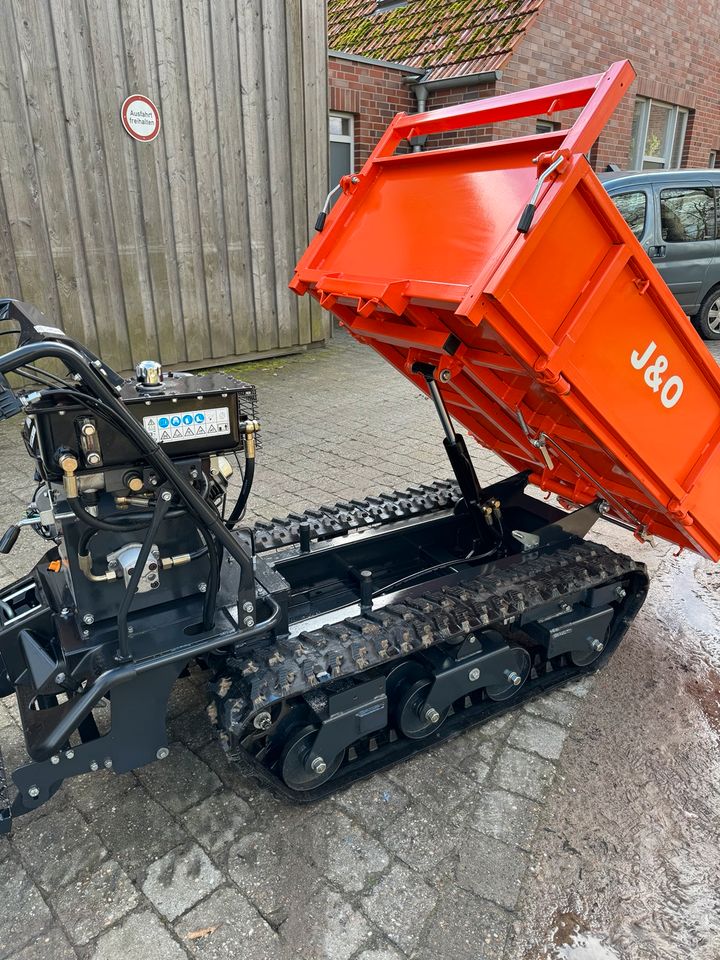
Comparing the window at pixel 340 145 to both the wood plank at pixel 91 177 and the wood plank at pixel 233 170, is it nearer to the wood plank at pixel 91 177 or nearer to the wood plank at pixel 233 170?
the wood plank at pixel 233 170

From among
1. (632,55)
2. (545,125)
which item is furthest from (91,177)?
(632,55)

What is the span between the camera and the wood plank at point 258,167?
7.82 m

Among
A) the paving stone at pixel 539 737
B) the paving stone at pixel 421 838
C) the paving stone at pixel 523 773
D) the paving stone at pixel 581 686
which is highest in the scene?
the paving stone at pixel 421 838

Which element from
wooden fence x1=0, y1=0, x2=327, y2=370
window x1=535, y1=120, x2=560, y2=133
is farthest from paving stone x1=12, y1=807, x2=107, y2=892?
window x1=535, y1=120, x2=560, y2=133

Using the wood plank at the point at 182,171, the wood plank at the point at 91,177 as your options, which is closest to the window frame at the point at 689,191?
the wood plank at the point at 182,171

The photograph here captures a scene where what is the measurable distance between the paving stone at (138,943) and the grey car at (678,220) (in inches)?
331

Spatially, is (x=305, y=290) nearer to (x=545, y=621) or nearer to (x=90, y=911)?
(x=545, y=621)

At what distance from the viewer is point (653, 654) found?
362 centimetres

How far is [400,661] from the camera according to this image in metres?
2.84

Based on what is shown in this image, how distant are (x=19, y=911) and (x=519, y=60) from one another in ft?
A: 37.1

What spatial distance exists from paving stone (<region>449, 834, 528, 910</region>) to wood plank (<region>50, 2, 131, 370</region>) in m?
6.45

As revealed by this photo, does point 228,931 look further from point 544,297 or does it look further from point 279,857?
point 544,297

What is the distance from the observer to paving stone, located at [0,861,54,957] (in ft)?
7.20

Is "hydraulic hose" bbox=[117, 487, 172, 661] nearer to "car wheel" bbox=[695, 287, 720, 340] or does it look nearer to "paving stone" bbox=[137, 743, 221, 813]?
"paving stone" bbox=[137, 743, 221, 813]
